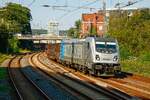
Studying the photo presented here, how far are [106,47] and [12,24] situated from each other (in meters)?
70.1

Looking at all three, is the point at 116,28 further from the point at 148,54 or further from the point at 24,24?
the point at 24,24

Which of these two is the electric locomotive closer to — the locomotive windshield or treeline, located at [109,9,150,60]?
the locomotive windshield

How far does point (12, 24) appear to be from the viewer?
327 ft

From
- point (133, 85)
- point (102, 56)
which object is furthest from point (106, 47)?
point (133, 85)

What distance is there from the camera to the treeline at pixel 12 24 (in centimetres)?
8069

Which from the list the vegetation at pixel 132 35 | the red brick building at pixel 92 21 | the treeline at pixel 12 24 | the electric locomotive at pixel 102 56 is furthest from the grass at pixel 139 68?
the red brick building at pixel 92 21

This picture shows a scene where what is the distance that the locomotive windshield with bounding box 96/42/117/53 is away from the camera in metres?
31.9

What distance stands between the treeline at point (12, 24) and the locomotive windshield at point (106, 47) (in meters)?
45.8

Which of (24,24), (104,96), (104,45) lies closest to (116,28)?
(104,45)

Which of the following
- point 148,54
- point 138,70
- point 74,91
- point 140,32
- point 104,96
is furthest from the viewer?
point 140,32

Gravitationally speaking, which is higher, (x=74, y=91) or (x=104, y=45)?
(x=104, y=45)

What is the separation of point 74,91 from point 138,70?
14588 millimetres

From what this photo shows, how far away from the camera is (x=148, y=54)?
46.2m

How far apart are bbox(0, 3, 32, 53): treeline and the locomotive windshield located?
4582 centimetres
